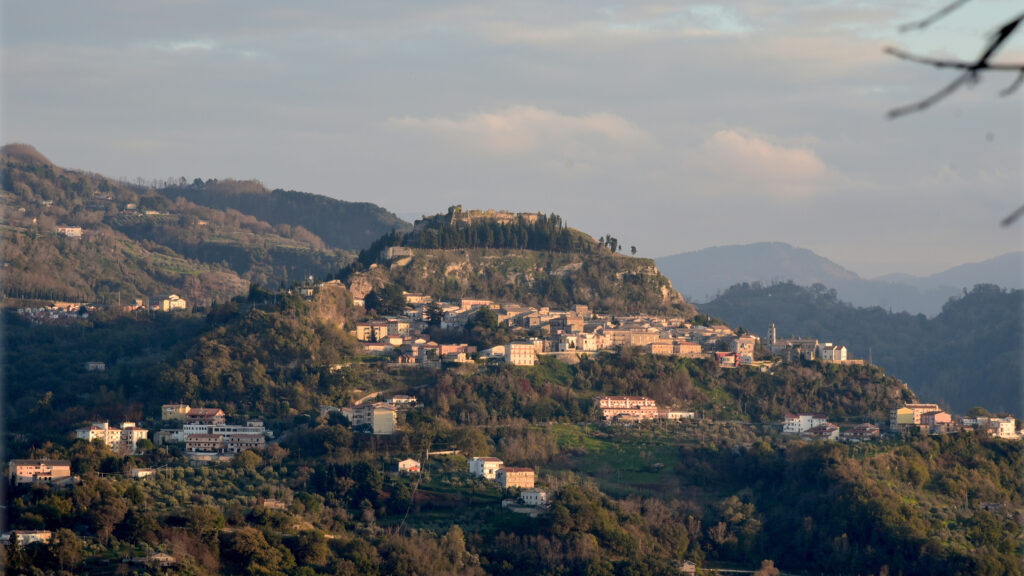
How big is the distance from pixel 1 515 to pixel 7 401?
18.0 metres

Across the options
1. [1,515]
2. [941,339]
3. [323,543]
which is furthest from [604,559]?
[941,339]

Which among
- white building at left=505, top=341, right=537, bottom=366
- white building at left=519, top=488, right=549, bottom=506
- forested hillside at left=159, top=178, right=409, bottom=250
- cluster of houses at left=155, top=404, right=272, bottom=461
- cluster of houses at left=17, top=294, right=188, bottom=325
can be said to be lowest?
white building at left=519, top=488, right=549, bottom=506

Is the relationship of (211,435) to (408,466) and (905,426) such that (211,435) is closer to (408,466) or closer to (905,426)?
(408,466)

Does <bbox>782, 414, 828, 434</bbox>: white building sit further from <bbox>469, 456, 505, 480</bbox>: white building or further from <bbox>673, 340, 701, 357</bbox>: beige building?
<bbox>469, 456, 505, 480</bbox>: white building

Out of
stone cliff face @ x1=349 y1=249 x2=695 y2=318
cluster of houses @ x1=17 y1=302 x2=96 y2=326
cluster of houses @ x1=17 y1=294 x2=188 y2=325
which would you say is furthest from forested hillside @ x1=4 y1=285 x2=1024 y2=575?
stone cliff face @ x1=349 y1=249 x2=695 y2=318

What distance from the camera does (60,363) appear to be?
191ft

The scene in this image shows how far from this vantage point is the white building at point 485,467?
4322 centimetres

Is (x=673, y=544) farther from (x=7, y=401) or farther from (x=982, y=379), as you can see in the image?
(x=982, y=379)

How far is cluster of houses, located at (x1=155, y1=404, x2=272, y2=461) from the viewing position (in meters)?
45.8

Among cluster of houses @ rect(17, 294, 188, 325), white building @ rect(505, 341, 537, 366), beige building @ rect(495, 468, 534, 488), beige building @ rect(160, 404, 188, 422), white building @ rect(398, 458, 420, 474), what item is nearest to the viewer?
beige building @ rect(495, 468, 534, 488)

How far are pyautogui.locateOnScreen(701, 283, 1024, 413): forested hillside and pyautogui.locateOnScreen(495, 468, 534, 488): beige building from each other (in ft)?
157

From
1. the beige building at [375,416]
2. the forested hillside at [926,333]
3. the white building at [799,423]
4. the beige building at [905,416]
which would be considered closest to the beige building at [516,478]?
the beige building at [375,416]

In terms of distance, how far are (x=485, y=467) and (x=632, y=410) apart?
32.9 feet

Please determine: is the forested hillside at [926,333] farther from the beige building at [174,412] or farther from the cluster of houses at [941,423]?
the beige building at [174,412]
